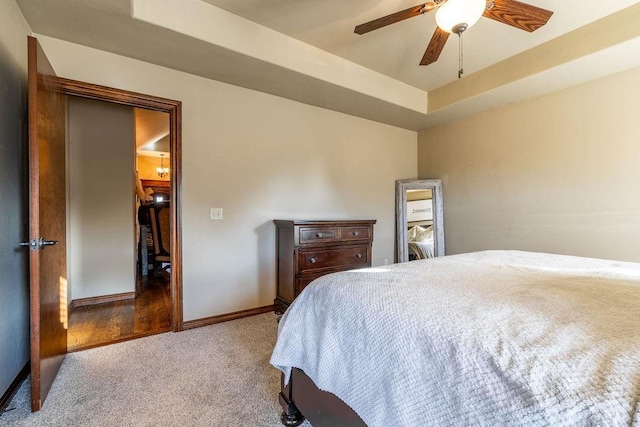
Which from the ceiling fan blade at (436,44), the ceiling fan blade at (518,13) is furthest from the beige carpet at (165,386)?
the ceiling fan blade at (518,13)

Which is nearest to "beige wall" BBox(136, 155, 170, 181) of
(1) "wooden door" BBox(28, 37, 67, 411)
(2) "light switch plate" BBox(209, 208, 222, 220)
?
(2) "light switch plate" BBox(209, 208, 222, 220)

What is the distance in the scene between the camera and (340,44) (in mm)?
2611

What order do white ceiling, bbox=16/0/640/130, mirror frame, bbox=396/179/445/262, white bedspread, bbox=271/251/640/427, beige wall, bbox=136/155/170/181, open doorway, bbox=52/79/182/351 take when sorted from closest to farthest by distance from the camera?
white bedspread, bbox=271/251/640/427, white ceiling, bbox=16/0/640/130, open doorway, bbox=52/79/182/351, mirror frame, bbox=396/179/445/262, beige wall, bbox=136/155/170/181

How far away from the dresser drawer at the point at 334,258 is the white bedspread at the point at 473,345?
1.48 m

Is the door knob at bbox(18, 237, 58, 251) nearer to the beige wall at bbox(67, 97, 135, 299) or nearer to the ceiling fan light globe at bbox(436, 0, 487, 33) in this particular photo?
the beige wall at bbox(67, 97, 135, 299)

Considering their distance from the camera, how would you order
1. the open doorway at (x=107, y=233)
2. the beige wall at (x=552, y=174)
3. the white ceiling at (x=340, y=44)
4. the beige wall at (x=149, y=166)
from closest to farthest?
1. the white ceiling at (x=340, y=44)
2. the beige wall at (x=552, y=174)
3. the open doorway at (x=107, y=233)
4. the beige wall at (x=149, y=166)

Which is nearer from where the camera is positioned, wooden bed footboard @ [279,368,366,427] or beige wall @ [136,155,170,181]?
wooden bed footboard @ [279,368,366,427]

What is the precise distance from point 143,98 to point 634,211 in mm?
4220

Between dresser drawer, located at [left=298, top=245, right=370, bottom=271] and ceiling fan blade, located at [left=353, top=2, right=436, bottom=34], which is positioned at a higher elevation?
ceiling fan blade, located at [left=353, top=2, right=436, bottom=34]

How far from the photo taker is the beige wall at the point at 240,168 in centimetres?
249

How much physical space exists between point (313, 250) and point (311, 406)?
5.55ft

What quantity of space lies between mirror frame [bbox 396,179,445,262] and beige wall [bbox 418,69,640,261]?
11cm

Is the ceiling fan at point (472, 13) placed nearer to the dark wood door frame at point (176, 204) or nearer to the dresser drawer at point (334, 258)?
the dark wood door frame at point (176, 204)

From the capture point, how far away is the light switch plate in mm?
2723
